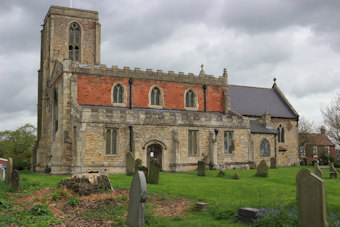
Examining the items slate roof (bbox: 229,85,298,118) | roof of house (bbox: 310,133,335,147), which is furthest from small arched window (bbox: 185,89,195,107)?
roof of house (bbox: 310,133,335,147)

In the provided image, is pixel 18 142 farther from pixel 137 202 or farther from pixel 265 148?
pixel 137 202

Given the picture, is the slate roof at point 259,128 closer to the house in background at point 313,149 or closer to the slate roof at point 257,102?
the slate roof at point 257,102

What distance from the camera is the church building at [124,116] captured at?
26.5m

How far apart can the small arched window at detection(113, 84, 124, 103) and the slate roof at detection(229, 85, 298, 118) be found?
1433 centimetres

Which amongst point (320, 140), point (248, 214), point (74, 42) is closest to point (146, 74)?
point (74, 42)

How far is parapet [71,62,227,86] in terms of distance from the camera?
99.6ft

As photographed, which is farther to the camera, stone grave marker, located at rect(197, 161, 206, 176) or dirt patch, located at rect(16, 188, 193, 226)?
stone grave marker, located at rect(197, 161, 206, 176)

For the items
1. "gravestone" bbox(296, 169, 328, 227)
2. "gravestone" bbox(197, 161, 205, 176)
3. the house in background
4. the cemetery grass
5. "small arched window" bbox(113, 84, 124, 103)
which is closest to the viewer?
"gravestone" bbox(296, 169, 328, 227)

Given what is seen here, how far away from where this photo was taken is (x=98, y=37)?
39406 millimetres

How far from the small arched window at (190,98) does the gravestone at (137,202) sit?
25.7 metres

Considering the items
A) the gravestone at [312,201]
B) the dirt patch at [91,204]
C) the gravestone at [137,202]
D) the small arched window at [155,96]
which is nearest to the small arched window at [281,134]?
the small arched window at [155,96]

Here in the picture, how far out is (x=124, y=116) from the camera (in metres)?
27.0

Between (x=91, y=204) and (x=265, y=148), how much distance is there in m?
26.4

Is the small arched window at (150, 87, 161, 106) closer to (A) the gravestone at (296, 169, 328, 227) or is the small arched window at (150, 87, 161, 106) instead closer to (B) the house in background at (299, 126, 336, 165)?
(A) the gravestone at (296, 169, 328, 227)
